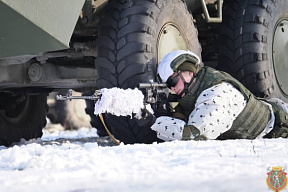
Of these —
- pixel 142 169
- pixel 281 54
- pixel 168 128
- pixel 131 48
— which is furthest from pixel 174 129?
pixel 281 54

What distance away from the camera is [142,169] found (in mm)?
2156

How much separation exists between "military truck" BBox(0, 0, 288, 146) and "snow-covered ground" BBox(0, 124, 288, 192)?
801 millimetres

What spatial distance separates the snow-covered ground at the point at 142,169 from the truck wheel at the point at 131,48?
119 centimetres

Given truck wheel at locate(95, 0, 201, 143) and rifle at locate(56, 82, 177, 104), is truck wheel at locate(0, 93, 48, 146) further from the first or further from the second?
rifle at locate(56, 82, 177, 104)

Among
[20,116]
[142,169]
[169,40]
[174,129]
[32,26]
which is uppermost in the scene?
[169,40]

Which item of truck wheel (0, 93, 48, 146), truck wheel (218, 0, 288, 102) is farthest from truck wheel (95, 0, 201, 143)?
truck wheel (0, 93, 48, 146)

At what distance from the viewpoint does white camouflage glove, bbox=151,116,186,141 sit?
3.74 m

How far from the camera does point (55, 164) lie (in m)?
2.28

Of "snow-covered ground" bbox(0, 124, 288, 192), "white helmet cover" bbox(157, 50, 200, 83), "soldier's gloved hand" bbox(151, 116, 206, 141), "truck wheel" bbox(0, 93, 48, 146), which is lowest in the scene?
"snow-covered ground" bbox(0, 124, 288, 192)

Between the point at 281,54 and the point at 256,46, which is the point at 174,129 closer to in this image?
the point at 256,46

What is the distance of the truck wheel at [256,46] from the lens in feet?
16.9

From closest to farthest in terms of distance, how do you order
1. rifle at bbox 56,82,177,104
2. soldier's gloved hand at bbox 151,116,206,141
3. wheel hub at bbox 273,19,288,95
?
soldier's gloved hand at bbox 151,116,206,141
rifle at bbox 56,82,177,104
wheel hub at bbox 273,19,288,95

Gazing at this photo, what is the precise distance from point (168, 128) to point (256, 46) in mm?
1748

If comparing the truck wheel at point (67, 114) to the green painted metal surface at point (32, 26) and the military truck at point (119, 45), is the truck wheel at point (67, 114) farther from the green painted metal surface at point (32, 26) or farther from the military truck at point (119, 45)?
the green painted metal surface at point (32, 26)
